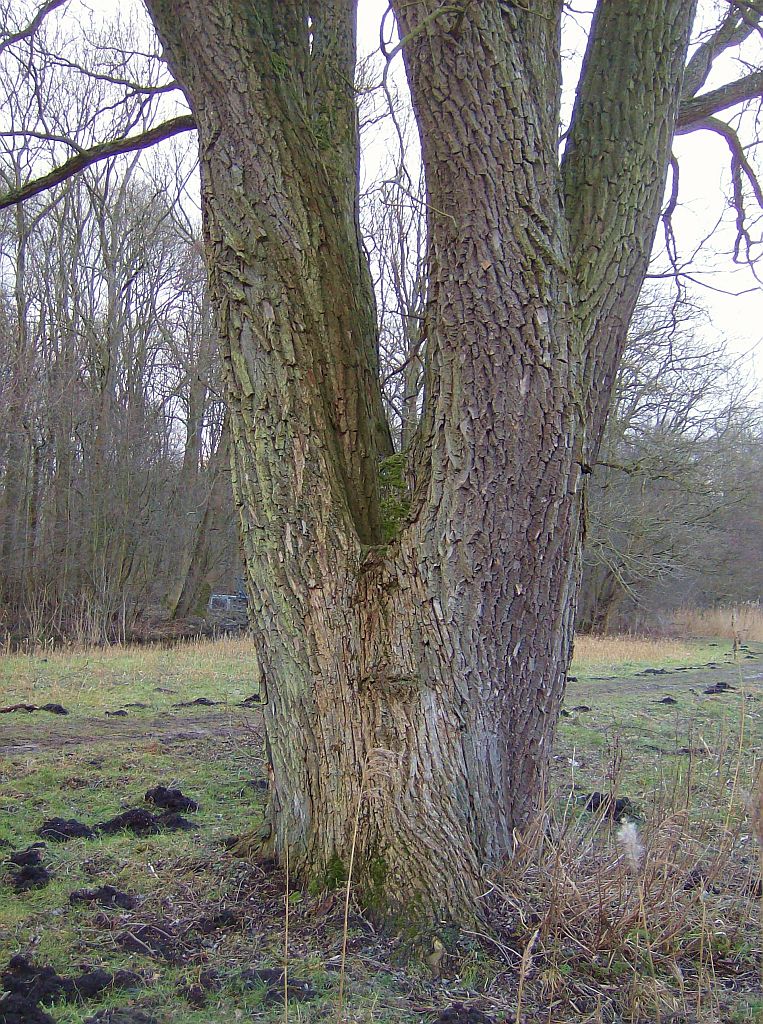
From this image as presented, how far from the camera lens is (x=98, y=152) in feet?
14.9

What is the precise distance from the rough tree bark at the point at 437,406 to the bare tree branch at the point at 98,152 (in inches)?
48.0

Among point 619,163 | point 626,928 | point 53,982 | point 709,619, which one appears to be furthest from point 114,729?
point 709,619

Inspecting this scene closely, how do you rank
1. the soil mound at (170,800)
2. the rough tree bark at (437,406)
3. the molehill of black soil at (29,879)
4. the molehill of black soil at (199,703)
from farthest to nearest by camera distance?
the molehill of black soil at (199,703) → the soil mound at (170,800) → the molehill of black soil at (29,879) → the rough tree bark at (437,406)

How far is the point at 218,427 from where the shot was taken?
2077 centimetres

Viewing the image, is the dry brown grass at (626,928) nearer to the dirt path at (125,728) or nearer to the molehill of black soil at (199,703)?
the dirt path at (125,728)

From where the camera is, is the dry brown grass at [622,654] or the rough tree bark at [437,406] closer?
the rough tree bark at [437,406]

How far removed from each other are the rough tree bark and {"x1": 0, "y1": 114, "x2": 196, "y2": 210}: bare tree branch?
1.22m

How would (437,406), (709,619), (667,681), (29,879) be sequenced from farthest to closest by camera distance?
(709,619) < (667,681) < (29,879) < (437,406)

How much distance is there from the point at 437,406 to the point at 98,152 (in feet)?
9.32

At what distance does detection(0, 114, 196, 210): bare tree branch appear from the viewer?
14.7 ft

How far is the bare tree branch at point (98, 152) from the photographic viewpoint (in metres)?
4.48

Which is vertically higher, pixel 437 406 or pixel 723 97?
pixel 723 97

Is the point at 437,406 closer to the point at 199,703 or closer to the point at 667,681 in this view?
the point at 199,703

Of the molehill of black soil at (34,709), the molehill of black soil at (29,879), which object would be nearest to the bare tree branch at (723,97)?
the molehill of black soil at (29,879)
